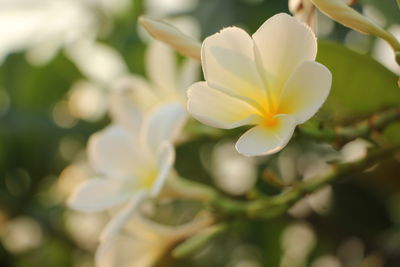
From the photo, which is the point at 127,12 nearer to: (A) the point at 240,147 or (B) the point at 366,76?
(B) the point at 366,76

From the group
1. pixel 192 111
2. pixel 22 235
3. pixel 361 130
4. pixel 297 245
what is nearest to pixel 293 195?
pixel 361 130

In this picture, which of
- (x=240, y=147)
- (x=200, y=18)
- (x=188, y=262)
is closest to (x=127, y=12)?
(x=200, y=18)

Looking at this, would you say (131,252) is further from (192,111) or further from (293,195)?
(192,111)

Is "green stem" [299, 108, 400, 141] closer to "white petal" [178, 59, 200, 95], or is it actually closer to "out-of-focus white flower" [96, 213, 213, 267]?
"out-of-focus white flower" [96, 213, 213, 267]

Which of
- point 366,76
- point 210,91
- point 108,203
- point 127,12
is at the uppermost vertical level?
point 210,91

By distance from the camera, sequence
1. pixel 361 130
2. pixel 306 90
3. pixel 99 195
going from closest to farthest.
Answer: pixel 306 90
pixel 361 130
pixel 99 195

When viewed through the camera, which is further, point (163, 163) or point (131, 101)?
point (131, 101)

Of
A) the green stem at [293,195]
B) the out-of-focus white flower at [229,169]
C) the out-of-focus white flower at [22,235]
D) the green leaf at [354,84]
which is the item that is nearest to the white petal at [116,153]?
the green stem at [293,195]
